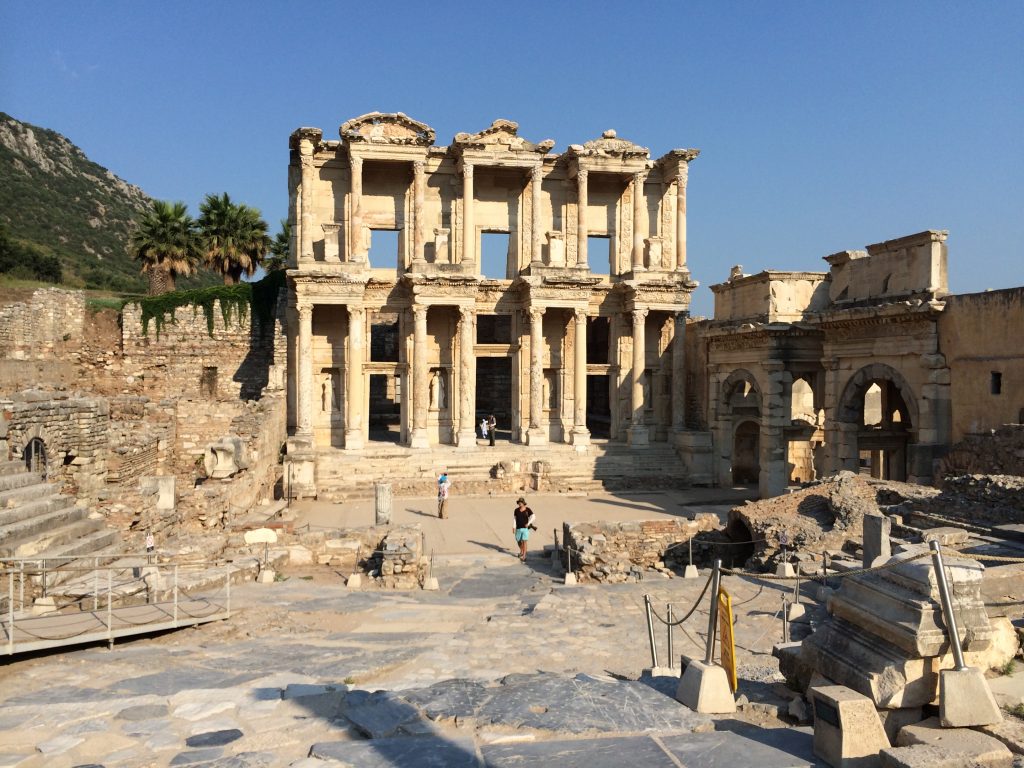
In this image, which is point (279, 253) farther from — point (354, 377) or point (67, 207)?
point (67, 207)

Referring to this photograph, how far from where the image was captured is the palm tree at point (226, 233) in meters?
37.2

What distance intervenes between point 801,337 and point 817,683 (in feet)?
67.7

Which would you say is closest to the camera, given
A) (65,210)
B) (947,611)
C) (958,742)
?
(958,742)

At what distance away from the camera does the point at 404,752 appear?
4.93m

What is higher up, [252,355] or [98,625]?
[252,355]

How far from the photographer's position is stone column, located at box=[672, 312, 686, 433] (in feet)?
98.9

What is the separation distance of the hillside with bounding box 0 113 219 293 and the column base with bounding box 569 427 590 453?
123ft

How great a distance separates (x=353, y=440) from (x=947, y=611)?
78.3ft

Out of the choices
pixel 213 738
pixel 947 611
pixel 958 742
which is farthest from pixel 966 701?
pixel 213 738

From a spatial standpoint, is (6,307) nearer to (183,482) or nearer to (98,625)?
(183,482)

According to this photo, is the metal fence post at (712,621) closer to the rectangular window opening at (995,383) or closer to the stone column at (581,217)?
the rectangular window opening at (995,383)

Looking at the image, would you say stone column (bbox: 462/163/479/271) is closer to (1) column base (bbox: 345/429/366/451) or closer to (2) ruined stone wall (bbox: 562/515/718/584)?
(1) column base (bbox: 345/429/366/451)

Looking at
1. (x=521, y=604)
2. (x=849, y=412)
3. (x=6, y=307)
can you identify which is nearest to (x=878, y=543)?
(x=521, y=604)

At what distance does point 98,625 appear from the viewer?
8.48m
